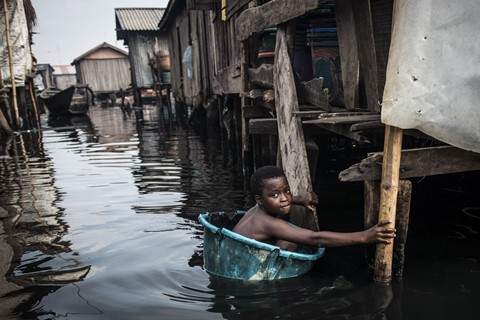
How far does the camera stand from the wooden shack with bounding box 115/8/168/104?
25922 mm

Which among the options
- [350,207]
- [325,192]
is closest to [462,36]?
[350,207]

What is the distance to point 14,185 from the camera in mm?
7281

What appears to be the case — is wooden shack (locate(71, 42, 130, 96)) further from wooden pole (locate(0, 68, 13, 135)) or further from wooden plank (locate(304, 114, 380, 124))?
wooden plank (locate(304, 114, 380, 124))

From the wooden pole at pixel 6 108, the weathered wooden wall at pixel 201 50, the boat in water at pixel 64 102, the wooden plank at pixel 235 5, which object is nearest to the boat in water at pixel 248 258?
the wooden plank at pixel 235 5

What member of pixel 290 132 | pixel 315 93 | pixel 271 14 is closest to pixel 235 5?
pixel 271 14

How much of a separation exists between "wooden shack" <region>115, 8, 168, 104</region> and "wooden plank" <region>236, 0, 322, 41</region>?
842 inches

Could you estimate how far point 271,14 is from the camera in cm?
433

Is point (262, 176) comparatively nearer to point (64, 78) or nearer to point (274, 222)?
point (274, 222)

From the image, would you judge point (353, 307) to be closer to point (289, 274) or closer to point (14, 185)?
point (289, 274)

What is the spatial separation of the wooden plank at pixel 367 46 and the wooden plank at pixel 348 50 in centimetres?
18

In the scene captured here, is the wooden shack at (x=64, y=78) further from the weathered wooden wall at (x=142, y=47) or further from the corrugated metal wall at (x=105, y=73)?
the weathered wooden wall at (x=142, y=47)

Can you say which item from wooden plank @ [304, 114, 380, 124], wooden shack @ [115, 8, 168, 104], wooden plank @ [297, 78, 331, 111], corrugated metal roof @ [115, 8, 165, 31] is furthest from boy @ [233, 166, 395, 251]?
corrugated metal roof @ [115, 8, 165, 31]

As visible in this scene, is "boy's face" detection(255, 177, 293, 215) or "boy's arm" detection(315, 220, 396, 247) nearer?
"boy's arm" detection(315, 220, 396, 247)

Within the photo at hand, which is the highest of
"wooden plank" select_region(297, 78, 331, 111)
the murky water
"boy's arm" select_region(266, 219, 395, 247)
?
"wooden plank" select_region(297, 78, 331, 111)
